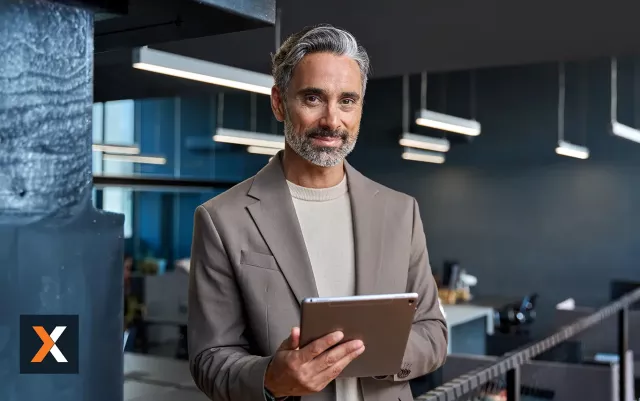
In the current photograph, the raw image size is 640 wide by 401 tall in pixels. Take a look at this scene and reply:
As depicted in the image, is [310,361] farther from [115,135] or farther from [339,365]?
[115,135]

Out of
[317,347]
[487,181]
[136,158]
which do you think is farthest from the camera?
[487,181]

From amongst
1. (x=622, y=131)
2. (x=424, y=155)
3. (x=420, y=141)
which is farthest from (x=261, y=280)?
(x=424, y=155)

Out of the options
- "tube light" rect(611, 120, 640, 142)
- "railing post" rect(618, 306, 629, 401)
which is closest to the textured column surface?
"railing post" rect(618, 306, 629, 401)

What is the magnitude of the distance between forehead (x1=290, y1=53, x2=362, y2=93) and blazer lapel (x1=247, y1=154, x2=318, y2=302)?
0.19 m

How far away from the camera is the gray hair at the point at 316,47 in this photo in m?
1.28

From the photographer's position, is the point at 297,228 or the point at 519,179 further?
the point at 519,179

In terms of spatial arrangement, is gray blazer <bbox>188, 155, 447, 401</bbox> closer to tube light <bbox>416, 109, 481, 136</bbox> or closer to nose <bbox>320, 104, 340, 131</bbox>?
Result: nose <bbox>320, 104, 340, 131</bbox>

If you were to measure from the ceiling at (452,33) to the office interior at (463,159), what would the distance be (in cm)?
2

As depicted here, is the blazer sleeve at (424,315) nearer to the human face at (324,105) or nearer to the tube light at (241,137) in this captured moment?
the human face at (324,105)

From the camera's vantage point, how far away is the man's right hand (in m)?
1.08

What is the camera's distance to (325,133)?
127 cm

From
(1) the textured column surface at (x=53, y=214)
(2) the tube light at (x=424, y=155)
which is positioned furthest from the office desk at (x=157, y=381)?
(2) the tube light at (x=424, y=155)

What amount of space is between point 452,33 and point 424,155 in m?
6.78

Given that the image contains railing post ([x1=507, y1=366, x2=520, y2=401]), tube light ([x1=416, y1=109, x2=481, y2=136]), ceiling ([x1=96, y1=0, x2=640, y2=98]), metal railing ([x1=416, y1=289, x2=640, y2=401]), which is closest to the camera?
metal railing ([x1=416, y1=289, x2=640, y2=401])
